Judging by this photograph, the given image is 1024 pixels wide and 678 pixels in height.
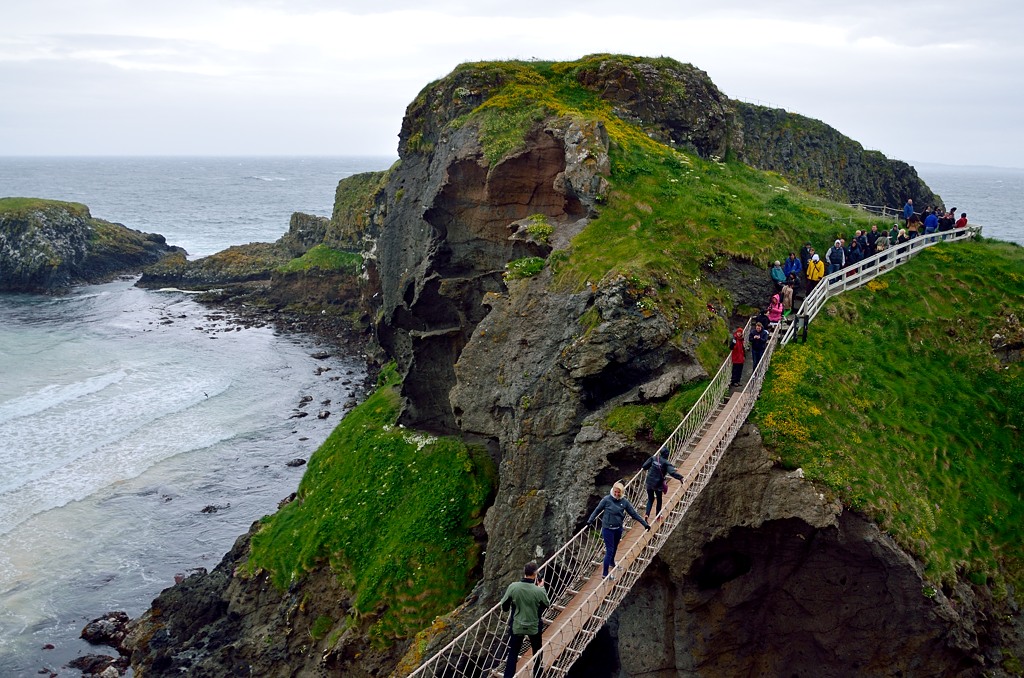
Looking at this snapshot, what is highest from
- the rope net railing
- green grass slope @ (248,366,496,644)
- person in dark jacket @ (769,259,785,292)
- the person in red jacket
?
person in dark jacket @ (769,259,785,292)

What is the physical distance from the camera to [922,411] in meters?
20.4

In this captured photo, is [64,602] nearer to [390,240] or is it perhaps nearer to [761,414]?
[390,240]

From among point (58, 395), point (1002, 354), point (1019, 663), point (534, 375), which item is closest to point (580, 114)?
point (534, 375)

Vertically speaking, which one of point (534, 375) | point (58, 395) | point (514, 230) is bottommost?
point (58, 395)

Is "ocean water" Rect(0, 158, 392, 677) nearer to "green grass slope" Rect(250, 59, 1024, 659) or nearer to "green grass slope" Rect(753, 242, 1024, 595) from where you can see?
"green grass slope" Rect(250, 59, 1024, 659)

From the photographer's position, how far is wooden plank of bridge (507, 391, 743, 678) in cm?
1320

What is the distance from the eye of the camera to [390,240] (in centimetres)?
3728

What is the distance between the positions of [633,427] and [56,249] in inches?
3524

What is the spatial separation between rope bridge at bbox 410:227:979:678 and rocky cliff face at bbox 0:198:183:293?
8296cm

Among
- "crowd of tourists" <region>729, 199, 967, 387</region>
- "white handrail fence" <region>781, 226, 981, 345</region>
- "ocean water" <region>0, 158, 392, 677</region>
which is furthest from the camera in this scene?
"ocean water" <region>0, 158, 392, 677</region>

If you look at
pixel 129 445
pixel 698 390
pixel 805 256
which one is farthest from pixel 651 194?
pixel 129 445

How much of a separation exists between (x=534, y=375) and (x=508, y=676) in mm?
11256

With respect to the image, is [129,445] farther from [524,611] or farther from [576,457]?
A: [524,611]

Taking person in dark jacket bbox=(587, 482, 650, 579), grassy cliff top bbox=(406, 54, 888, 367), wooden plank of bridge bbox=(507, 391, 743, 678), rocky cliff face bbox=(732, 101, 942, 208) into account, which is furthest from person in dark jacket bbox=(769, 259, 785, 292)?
rocky cliff face bbox=(732, 101, 942, 208)
